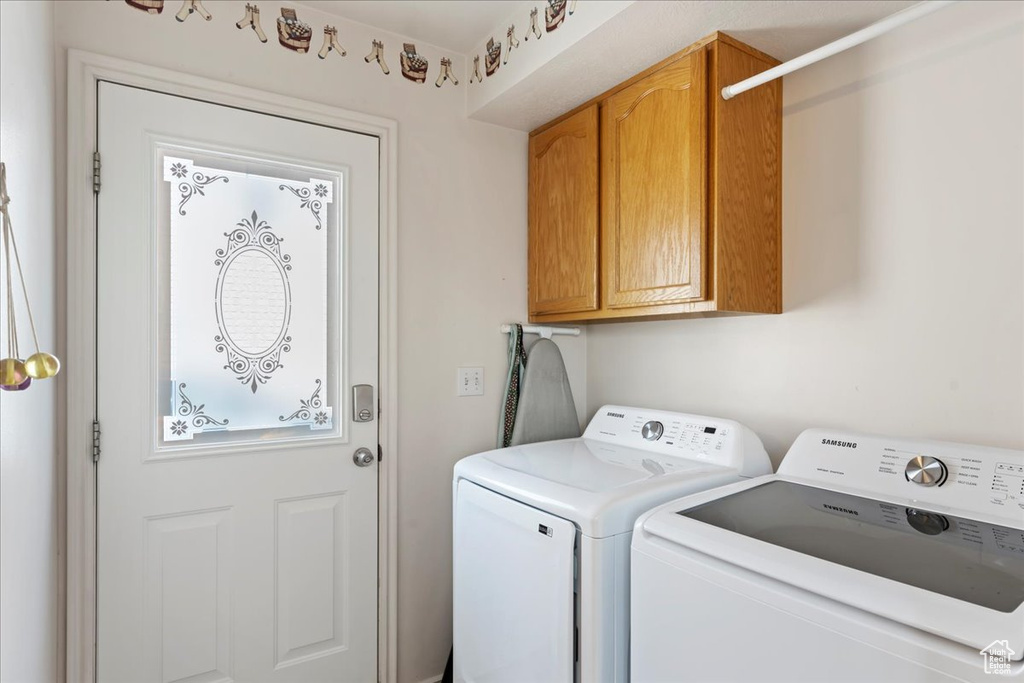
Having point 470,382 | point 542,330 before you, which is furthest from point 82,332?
point 542,330

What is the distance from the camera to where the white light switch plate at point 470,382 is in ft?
7.04

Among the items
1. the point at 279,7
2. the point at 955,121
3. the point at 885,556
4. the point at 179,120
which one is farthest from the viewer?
the point at 279,7

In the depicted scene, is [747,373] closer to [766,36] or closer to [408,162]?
[766,36]

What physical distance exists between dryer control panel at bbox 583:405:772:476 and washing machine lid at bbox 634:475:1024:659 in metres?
0.18

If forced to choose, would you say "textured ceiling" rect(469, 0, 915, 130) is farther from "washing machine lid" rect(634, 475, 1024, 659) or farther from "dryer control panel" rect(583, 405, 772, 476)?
"washing machine lid" rect(634, 475, 1024, 659)

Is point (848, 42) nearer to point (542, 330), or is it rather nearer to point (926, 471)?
point (926, 471)

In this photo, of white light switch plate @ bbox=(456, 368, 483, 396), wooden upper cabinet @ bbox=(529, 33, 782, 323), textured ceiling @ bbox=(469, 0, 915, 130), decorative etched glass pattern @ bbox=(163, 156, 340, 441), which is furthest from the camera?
white light switch plate @ bbox=(456, 368, 483, 396)

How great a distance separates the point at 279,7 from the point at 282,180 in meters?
0.54

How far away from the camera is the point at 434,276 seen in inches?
82.1

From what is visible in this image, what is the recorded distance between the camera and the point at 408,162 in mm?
2035

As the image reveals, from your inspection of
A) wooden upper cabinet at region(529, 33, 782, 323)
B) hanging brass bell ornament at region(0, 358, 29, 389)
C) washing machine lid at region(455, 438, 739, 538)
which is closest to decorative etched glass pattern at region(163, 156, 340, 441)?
washing machine lid at region(455, 438, 739, 538)

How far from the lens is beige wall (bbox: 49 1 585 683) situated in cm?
196

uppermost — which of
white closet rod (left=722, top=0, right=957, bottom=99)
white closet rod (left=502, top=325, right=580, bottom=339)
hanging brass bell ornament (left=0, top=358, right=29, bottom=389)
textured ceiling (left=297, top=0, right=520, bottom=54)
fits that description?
textured ceiling (left=297, top=0, right=520, bottom=54)

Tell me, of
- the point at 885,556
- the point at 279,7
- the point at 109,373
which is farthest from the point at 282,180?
the point at 885,556
